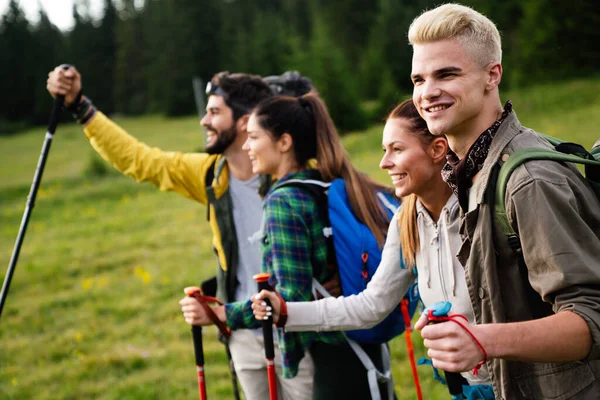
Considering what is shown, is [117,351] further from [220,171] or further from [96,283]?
[220,171]

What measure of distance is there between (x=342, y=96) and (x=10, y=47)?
55504mm

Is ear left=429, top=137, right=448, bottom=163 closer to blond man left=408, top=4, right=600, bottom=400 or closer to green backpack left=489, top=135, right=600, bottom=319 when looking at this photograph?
blond man left=408, top=4, right=600, bottom=400

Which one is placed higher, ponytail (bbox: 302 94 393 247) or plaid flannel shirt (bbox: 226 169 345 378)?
ponytail (bbox: 302 94 393 247)

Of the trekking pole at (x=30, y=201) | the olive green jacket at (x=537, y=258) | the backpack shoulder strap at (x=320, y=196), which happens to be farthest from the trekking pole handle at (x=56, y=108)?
the olive green jacket at (x=537, y=258)

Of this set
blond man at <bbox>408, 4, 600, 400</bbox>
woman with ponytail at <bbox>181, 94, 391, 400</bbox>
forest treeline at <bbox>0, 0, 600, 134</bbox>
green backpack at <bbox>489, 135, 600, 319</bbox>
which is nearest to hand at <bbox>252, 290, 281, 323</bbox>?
woman with ponytail at <bbox>181, 94, 391, 400</bbox>

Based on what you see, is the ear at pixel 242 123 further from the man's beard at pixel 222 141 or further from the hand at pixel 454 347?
the hand at pixel 454 347

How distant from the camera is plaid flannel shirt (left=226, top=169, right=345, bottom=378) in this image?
3.43m

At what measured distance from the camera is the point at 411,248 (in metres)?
2.71

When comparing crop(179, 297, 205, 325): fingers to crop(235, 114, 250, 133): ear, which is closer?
crop(179, 297, 205, 325): fingers

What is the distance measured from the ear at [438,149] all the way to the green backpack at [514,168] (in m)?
0.77

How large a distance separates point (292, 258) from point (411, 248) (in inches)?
35.6

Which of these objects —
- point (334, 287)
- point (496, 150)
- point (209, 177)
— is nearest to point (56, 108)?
point (209, 177)

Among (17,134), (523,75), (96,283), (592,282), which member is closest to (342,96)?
(523,75)

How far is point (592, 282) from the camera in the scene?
1787 millimetres
